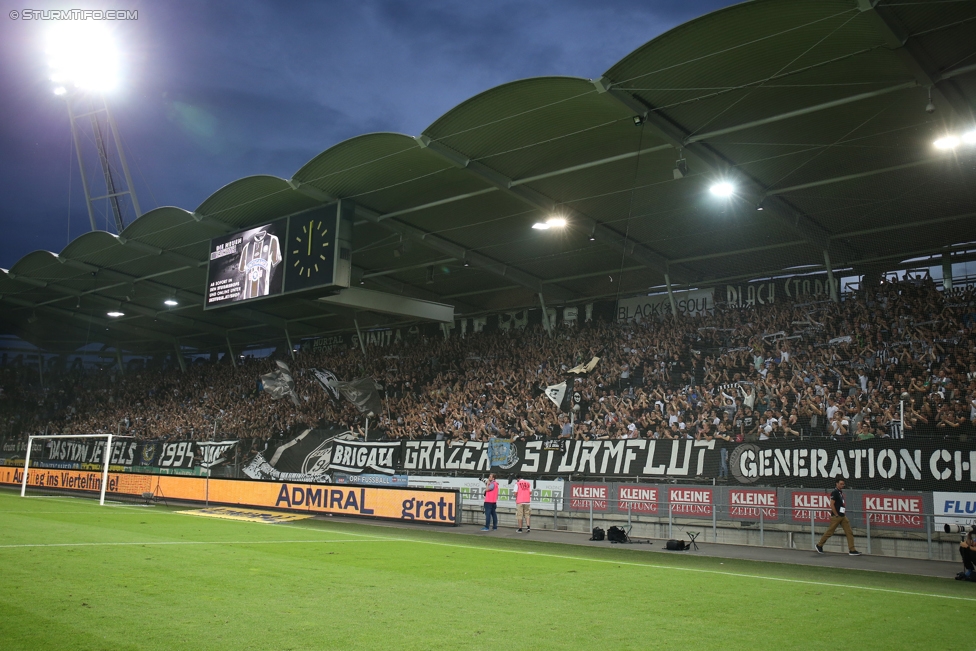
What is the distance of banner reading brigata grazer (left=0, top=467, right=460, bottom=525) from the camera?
22.0m

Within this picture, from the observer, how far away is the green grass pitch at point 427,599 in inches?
259

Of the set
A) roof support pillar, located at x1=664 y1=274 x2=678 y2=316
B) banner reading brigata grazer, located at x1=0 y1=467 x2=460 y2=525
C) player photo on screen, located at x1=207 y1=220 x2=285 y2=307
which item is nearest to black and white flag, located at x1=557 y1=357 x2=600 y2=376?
roof support pillar, located at x1=664 y1=274 x2=678 y2=316

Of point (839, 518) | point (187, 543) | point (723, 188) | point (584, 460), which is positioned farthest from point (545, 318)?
point (187, 543)

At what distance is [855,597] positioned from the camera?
9984 millimetres

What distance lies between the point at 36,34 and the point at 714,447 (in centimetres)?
3688

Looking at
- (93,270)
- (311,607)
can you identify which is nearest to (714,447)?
(311,607)

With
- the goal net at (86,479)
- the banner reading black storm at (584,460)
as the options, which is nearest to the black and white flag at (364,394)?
the banner reading black storm at (584,460)

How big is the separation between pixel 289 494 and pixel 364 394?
7816 millimetres

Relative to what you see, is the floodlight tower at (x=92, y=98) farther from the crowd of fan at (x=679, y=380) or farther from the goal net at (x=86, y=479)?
the crowd of fan at (x=679, y=380)

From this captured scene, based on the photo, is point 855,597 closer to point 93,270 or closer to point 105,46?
point 93,270

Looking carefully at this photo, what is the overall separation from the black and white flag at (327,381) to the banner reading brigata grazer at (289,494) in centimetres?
854

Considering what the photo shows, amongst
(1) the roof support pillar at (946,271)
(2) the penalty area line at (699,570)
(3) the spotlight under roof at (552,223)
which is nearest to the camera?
(2) the penalty area line at (699,570)

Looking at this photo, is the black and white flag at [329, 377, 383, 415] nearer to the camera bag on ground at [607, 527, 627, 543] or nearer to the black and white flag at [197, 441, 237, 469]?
the black and white flag at [197, 441, 237, 469]

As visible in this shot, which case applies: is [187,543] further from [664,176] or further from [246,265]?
[664,176]
